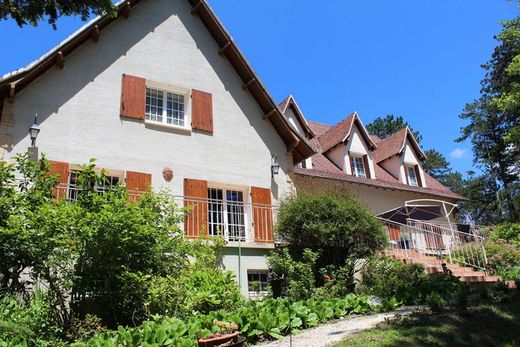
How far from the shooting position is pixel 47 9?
338 inches

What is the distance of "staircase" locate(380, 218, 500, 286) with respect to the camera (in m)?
12.6

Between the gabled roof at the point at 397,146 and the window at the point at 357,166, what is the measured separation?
2.43 meters

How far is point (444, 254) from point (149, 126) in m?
10.2

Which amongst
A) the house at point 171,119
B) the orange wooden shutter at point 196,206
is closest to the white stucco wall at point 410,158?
the house at point 171,119

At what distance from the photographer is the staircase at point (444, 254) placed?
12.6m

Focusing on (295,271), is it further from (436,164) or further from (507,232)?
(436,164)

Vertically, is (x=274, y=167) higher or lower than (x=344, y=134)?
lower

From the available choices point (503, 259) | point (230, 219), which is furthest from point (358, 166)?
point (230, 219)

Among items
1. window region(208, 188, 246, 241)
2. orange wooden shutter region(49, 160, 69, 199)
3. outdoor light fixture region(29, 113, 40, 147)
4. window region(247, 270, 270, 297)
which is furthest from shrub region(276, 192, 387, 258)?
outdoor light fixture region(29, 113, 40, 147)

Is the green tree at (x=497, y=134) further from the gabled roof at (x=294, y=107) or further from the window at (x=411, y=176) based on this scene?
the gabled roof at (x=294, y=107)

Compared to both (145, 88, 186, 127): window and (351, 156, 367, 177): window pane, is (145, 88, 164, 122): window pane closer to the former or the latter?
(145, 88, 186, 127): window

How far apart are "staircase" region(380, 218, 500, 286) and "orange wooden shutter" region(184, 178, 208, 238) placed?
5389 mm

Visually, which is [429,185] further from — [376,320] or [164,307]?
[164,307]

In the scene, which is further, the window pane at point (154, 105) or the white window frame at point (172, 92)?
the window pane at point (154, 105)
